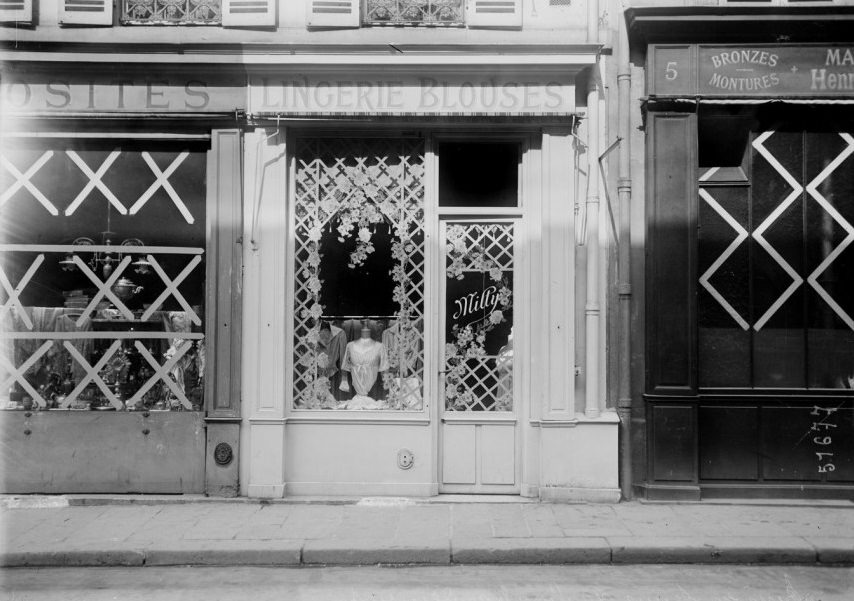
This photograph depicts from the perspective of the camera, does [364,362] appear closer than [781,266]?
No

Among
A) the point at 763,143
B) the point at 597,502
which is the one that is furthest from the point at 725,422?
the point at 763,143

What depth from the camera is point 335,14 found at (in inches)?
303

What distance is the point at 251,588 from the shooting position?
17.6 feet

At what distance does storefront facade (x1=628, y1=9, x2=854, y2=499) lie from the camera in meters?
7.51

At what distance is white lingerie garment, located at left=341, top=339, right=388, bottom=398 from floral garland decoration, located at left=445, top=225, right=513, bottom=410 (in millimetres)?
741

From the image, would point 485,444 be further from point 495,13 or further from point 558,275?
point 495,13

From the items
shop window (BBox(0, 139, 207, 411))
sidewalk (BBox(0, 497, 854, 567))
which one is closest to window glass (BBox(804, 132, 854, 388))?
sidewalk (BBox(0, 497, 854, 567))

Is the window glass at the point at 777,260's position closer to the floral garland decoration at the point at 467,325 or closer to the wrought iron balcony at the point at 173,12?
the floral garland decoration at the point at 467,325

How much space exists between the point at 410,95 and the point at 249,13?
1947 millimetres

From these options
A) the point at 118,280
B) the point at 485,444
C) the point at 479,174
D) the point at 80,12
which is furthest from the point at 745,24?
Result: the point at 118,280

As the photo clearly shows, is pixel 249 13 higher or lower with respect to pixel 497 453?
higher

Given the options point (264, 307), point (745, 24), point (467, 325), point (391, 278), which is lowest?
point (467, 325)

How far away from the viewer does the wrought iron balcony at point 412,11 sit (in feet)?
25.6

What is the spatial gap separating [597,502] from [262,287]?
4166 millimetres
